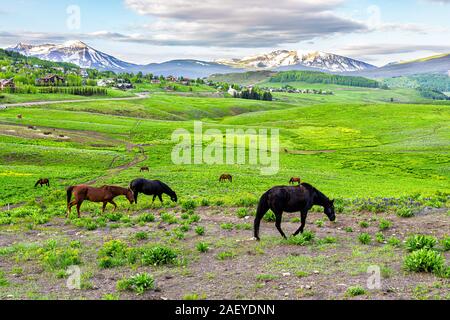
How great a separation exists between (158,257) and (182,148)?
2639 inches

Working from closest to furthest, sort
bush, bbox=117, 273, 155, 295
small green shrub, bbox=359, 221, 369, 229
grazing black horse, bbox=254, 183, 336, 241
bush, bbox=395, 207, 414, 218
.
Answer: bush, bbox=117, 273, 155, 295 → grazing black horse, bbox=254, 183, 336, 241 → small green shrub, bbox=359, 221, 369, 229 → bush, bbox=395, 207, 414, 218

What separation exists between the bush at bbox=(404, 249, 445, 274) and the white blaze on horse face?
5424cm

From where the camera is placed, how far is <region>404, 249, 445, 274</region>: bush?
12297mm

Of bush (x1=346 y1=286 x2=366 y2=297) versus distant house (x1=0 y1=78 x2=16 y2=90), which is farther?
distant house (x1=0 y1=78 x2=16 y2=90)

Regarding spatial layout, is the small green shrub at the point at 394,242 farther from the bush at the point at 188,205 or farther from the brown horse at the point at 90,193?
the brown horse at the point at 90,193

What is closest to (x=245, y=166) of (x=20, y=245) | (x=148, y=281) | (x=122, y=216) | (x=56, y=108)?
(x=122, y=216)

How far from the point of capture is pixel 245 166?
63.1 meters

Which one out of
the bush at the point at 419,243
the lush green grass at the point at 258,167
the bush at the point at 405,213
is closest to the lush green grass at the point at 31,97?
the lush green grass at the point at 258,167

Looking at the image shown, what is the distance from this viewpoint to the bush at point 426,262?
1230 centimetres

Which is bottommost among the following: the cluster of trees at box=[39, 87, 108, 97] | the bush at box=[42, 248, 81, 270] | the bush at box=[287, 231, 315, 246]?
the bush at box=[42, 248, 81, 270]

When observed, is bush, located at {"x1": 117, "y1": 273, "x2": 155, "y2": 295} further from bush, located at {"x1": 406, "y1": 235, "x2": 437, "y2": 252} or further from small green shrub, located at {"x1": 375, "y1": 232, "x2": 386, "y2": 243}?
small green shrub, located at {"x1": 375, "y1": 232, "x2": 386, "y2": 243}

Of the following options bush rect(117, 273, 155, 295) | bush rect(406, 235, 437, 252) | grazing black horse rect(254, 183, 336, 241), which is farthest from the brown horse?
bush rect(406, 235, 437, 252)

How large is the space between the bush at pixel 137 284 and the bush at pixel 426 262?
8.45m
